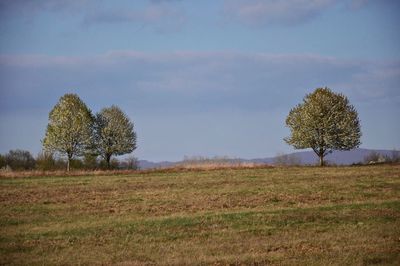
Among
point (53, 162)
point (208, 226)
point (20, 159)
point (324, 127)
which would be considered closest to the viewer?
point (208, 226)

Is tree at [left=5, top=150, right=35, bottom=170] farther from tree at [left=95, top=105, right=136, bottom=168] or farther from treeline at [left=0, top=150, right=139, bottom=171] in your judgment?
tree at [left=95, top=105, right=136, bottom=168]

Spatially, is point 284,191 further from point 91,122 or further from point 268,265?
point 91,122

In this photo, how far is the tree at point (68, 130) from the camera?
266 ft

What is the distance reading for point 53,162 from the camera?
8900 cm

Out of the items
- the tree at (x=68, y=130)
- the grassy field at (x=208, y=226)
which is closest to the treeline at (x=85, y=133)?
the tree at (x=68, y=130)

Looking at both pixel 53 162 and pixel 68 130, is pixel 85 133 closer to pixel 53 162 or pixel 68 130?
pixel 68 130

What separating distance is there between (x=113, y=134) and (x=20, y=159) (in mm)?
26806

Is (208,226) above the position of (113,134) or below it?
below

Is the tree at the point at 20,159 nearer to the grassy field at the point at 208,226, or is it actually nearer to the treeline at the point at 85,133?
the treeline at the point at 85,133

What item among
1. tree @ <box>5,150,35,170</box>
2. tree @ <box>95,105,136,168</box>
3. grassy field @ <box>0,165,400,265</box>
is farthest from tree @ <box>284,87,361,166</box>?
tree @ <box>5,150,35,170</box>

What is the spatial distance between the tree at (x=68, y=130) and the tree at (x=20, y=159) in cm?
2079

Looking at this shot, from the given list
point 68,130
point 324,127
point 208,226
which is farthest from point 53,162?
point 208,226

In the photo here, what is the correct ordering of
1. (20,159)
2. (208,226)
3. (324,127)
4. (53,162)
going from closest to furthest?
(208,226), (324,127), (53,162), (20,159)

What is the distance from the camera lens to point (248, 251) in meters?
16.0
